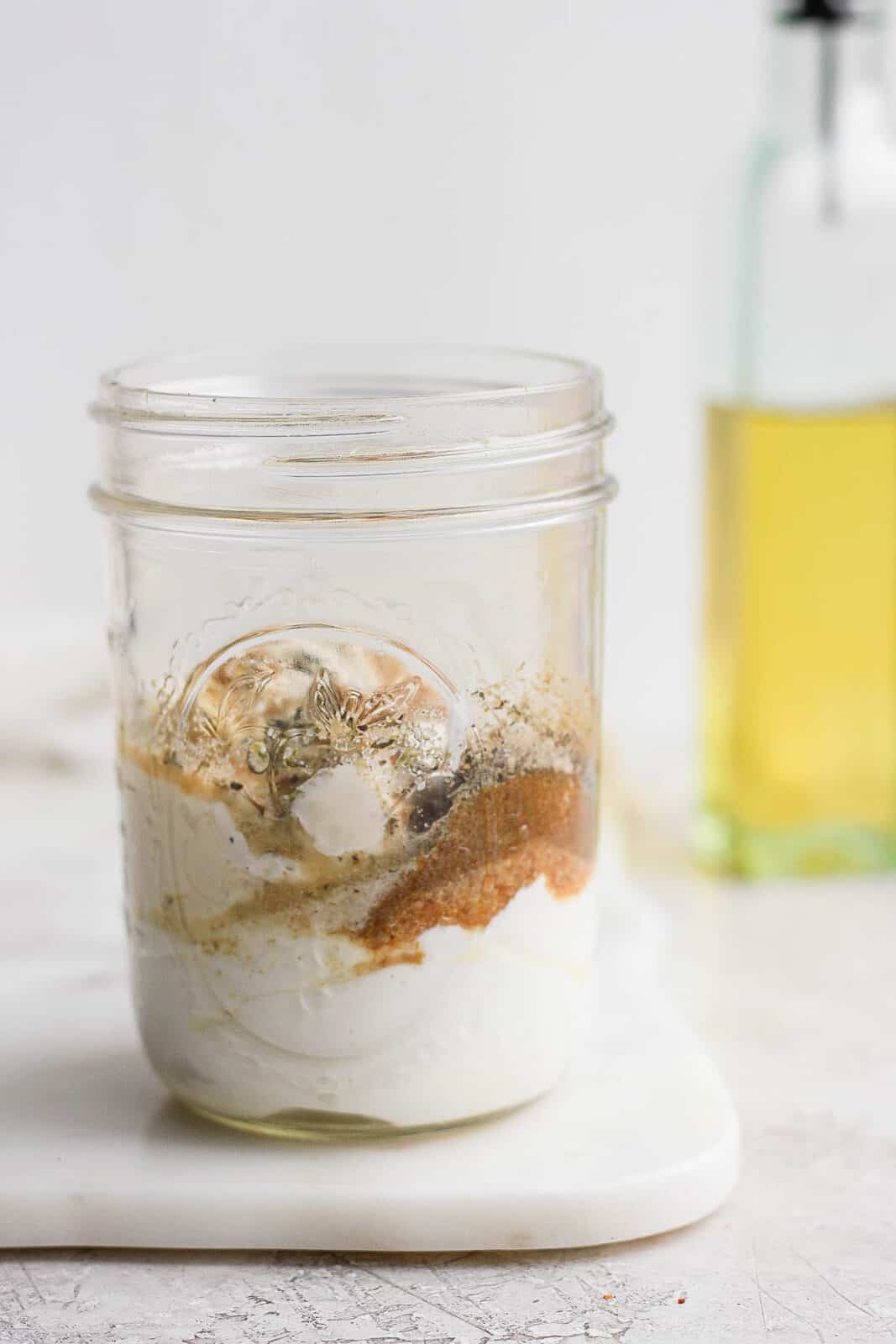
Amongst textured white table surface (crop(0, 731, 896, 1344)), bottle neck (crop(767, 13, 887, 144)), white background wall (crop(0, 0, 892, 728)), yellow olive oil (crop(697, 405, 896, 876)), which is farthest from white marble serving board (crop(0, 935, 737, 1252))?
white background wall (crop(0, 0, 892, 728))

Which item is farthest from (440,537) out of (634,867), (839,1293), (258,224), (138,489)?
(258,224)

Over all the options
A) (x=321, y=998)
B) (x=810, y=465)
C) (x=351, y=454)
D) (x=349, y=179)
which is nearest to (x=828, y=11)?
(x=810, y=465)

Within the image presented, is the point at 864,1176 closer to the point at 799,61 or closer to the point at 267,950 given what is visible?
the point at 267,950

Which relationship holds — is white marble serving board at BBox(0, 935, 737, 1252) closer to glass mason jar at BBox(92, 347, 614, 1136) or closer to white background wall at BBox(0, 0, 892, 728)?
glass mason jar at BBox(92, 347, 614, 1136)

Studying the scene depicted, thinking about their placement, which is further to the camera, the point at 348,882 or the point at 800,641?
the point at 800,641

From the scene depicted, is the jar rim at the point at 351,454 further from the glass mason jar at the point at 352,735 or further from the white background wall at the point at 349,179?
the white background wall at the point at 349,179

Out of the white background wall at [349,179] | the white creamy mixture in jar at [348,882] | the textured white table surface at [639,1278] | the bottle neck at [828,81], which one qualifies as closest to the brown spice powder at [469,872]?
the white creamy mixture in jar at [348,882]

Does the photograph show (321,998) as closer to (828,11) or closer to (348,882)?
(348,882)
